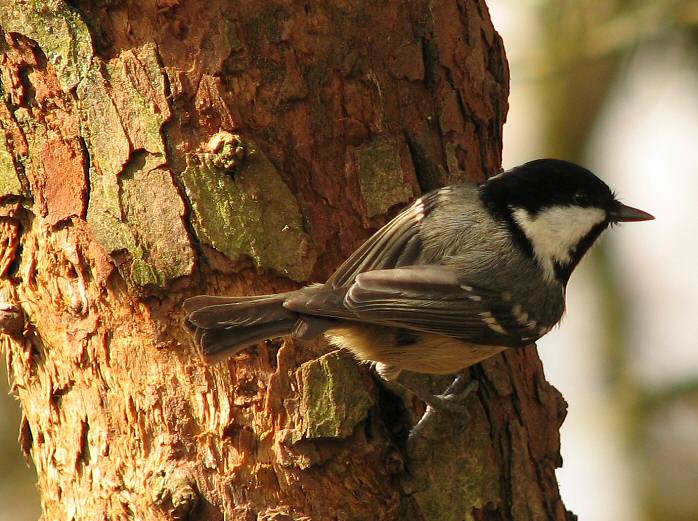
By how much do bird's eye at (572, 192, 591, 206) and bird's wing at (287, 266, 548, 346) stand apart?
40cm

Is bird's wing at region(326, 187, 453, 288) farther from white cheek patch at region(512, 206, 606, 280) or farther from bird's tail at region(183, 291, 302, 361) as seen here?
white cheek patch at region(512, 206, 606, 280)

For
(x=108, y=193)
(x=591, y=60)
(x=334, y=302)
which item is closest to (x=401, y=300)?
(x=334, y=302)

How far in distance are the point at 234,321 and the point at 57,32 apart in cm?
90

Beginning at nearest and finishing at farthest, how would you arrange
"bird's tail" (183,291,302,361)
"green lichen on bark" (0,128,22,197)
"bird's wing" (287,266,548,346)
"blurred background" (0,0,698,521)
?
"bird's tail" (183,291,302,361) < "bird's wing" (287,266,548,346) < "green lichen on bark" (0,128,22,197) < "blurred background" (0,0,698,521)

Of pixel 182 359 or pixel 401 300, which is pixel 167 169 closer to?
pixel 182 359

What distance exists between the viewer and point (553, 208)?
8.54 ft

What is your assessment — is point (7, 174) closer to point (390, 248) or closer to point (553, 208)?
point (390, 248)

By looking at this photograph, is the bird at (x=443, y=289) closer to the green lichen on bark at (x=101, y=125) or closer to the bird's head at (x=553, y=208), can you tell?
the bird's head at (x=553, y=208)

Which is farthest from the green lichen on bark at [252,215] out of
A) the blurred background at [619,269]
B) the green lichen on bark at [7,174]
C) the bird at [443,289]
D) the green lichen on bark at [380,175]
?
the blurred background at [619,269]

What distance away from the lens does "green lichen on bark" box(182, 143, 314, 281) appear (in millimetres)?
2293

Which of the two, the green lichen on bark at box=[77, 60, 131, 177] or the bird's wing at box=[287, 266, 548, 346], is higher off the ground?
the green lichen on bark at box=[77, 60, 131, 177]

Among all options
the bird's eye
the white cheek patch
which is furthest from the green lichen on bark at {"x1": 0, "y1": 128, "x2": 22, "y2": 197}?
the bird's eye

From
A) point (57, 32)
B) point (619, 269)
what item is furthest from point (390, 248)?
point (619, 269)

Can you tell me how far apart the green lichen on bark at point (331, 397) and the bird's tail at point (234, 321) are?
6.2 inches
